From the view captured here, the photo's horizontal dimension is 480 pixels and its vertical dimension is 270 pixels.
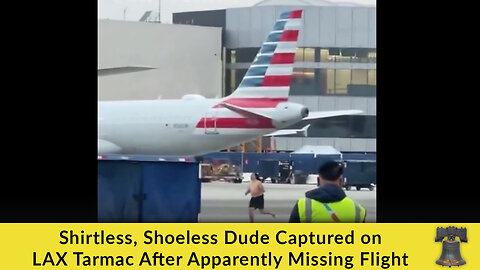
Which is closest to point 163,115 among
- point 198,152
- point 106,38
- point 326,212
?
point 198,152

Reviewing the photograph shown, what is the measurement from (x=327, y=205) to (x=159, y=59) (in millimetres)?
48810

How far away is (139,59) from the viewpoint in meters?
54.3

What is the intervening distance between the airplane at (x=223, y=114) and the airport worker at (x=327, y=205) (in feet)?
83.3

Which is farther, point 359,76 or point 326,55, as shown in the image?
point 359,76

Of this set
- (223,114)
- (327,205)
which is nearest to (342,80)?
(223,114)

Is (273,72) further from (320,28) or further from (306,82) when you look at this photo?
(320,28)

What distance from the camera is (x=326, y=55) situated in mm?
58969

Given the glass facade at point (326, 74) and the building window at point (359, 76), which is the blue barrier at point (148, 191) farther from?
the building window at point (359, 76)

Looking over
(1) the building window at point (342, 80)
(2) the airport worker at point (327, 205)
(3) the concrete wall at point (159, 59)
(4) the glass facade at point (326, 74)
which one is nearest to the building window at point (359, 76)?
(4) the glass facade at point (326, 74)

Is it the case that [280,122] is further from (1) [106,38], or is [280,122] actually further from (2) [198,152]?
(1) [106,38]

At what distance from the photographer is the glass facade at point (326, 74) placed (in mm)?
58812
